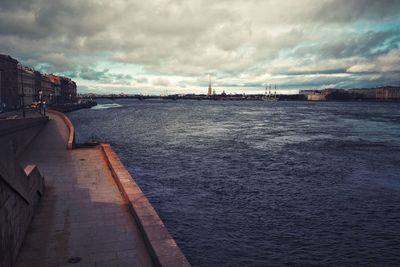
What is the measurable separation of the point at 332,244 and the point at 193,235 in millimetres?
5032

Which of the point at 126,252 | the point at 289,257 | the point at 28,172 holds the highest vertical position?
the point at 28,172

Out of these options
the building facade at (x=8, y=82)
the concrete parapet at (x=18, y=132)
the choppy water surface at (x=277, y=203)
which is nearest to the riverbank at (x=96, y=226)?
the choppy water surface at (x=277, y=203)

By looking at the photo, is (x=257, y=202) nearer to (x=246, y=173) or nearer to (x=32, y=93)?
(x=246, y=173)

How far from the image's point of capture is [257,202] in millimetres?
16000

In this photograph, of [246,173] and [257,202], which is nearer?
[257,202]

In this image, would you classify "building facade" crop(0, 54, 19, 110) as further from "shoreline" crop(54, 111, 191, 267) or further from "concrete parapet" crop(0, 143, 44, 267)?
"concrete parapet" crop(0, 143, 44, 267)

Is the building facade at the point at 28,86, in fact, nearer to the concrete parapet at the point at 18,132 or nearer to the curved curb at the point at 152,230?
the concrete parapet at the point at 18,132

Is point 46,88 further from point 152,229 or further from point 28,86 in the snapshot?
point 152,229

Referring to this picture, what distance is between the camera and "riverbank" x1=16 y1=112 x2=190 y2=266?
7.61m

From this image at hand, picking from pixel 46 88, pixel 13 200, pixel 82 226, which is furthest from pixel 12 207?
pixel 46 88

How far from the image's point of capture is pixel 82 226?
9.42 metres

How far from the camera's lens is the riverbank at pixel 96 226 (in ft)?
25.0

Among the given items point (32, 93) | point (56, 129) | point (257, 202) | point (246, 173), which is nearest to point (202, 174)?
point (246, 173)

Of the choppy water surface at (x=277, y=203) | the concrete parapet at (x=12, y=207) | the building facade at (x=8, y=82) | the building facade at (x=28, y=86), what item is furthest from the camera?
the building facade at (x=28, y=86)
